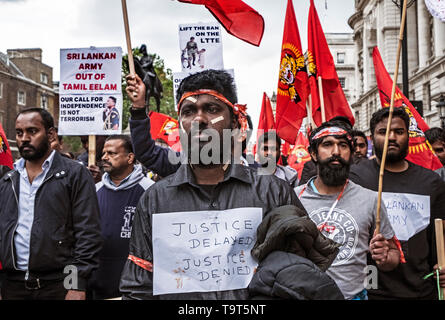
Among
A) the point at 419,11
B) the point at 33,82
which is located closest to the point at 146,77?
the point at 419,11

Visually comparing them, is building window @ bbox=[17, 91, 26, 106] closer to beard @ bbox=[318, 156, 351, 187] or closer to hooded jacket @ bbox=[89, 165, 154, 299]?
hooded jacket @ bbox=[89, 165, 154, 299]

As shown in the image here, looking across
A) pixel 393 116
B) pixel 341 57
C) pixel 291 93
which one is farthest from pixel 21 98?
pixel 341 57

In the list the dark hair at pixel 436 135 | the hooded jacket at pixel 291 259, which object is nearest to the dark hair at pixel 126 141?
the hooded jacket at pixel 291 259

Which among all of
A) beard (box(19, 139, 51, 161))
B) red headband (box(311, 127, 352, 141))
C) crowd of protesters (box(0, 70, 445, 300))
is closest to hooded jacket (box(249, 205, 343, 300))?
crowd of protesters (box(0, 70, 445, 300))

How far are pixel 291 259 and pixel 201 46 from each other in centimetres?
434

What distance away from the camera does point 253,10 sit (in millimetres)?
3924

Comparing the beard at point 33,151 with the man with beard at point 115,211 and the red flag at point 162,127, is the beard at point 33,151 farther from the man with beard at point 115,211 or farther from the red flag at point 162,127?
the red flag at point 162,127

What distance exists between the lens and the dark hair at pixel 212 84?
238 centimetres

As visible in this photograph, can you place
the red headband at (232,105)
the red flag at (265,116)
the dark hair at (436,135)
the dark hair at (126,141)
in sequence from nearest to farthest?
the red headband at (232,105) < the dark hair at (126,141) < the dark hair at (436,135) < the red flag at (265,116)

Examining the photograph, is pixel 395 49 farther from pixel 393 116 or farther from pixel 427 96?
pixel 393 116

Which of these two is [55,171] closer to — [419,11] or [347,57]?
[419,11]

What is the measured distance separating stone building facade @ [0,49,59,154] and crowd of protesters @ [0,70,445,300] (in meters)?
43.9

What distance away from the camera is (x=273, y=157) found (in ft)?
20.5
